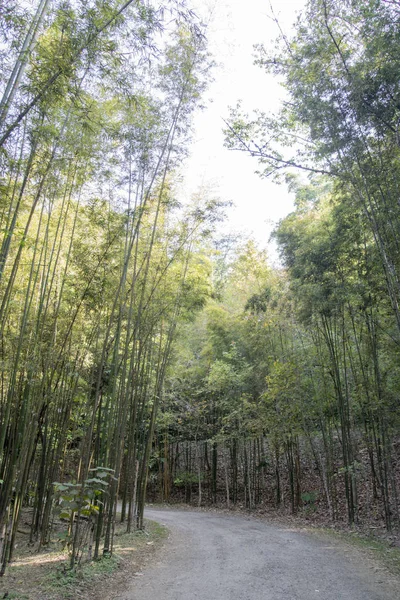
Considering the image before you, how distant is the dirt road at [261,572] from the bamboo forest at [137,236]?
858 mm

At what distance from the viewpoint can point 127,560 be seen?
14.4 feet

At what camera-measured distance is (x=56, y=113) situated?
3234 millimetres

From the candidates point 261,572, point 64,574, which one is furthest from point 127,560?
point 261,572

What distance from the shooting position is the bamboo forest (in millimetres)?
3087

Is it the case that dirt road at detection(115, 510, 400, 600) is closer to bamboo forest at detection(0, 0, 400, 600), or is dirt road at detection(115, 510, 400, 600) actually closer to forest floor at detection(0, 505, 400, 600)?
forest floor at detection(0, 505, 400, 600)

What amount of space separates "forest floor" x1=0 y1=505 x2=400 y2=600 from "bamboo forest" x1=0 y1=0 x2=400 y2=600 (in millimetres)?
181

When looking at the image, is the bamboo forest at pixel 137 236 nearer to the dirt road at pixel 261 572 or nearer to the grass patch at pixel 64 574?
the grass patch at pixel 64 574

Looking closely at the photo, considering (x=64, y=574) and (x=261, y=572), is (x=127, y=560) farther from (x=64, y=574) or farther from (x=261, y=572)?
(x=261, y=572)

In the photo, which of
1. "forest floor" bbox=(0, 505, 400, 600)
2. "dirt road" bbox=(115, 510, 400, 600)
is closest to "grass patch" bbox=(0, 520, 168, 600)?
"forest floor" bbox=(0, 505, 400, 600)

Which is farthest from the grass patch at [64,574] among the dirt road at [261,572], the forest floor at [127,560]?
the dirt road at [261,572]

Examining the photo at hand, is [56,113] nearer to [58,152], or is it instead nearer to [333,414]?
[58,152]

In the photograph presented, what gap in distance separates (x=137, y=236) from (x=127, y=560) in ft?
12.5

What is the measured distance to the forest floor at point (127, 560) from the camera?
10.8ft

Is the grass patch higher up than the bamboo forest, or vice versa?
the bamboo forest
